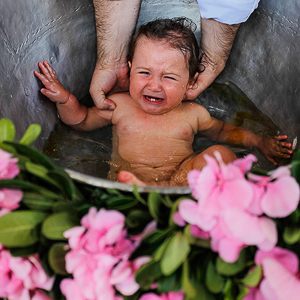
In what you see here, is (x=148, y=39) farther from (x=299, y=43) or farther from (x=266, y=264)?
(x=266, y=264)

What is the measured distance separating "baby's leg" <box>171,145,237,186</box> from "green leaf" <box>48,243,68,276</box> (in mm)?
546

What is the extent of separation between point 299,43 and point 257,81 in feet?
0.79

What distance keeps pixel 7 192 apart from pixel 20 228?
0.18ft

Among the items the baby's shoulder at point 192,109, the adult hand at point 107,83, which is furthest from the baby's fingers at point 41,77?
the baby's shoulder at point 192,109

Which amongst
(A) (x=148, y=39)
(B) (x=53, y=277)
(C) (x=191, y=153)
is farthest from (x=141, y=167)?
(B) (x=53, y=277)

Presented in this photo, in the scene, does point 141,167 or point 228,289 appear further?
point 141,167

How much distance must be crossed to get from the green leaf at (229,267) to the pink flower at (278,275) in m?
0.02

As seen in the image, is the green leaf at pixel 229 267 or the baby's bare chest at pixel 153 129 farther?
Result: the baby's bare chest at pixel 153 129

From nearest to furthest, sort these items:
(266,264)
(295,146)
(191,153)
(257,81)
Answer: (266,264), (295,146), (191,153), (257,81)

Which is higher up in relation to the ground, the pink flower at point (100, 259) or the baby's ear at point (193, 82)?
the pink flower at point (100, 259)

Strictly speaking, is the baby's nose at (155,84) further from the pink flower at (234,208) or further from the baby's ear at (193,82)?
the pink flower at (234,208)

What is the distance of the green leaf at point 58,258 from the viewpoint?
409mm

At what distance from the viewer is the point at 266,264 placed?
36 cm

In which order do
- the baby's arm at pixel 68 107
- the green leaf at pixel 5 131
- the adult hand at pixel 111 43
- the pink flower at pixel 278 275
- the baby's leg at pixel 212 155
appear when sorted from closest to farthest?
the pink flower at pixel 278 275 → the green leaf at pixel 5 131 → the baby's leg at pixel 212 155 → the baby's arm at pixel 68 107 → the adult hand at pixel 111 43
